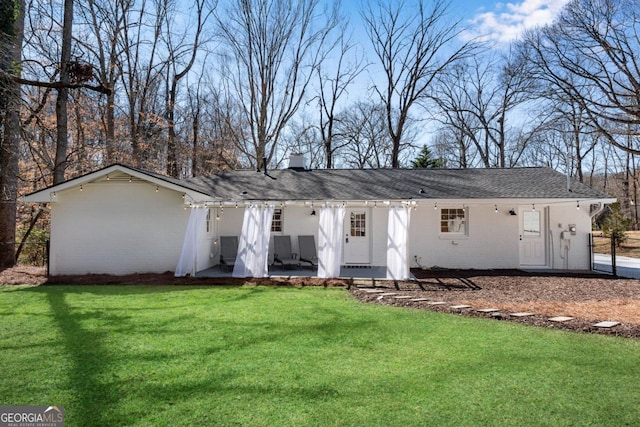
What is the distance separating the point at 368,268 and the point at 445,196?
350 cm

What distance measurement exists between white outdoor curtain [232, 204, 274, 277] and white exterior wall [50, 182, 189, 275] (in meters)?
2.24

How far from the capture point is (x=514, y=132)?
30.2 metres

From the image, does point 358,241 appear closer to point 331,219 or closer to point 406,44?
point 331,219

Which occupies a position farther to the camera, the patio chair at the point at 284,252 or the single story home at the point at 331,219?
the patio chair at the point at 284,252

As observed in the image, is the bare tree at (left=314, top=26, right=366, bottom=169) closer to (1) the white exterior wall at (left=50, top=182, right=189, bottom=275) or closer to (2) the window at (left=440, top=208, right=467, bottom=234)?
(2) the window at (left=440, top=208, right=467, bottom=234)

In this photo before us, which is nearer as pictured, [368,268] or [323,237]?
[323,237]

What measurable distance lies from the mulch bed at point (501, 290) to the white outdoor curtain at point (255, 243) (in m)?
0.46

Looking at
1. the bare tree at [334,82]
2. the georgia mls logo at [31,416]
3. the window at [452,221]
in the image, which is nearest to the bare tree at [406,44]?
the bare tree at [334,82]

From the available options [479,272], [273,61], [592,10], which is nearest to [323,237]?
[479,272]

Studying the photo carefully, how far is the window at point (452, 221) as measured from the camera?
546 inches

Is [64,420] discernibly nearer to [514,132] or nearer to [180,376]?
[180,376]

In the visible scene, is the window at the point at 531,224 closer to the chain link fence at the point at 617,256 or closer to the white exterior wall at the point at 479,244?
the white exterior wall at the point at 479,244

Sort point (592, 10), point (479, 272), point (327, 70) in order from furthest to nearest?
point (327, 70) < point (592, 10) < point (479, 272)

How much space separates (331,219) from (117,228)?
6.63 meters
